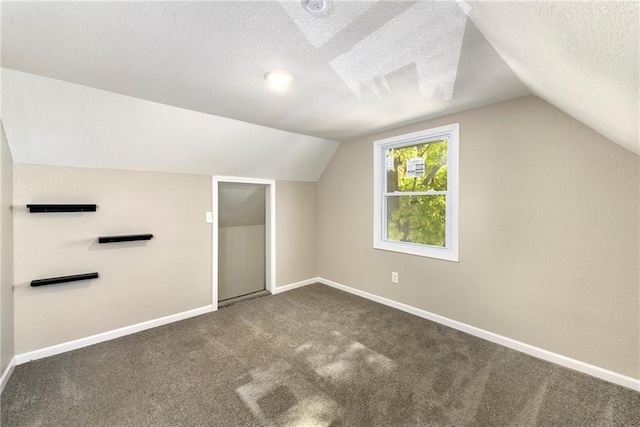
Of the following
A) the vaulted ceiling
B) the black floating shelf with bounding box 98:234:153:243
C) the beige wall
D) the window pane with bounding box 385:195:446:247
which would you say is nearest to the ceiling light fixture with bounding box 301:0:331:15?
the vaulted ceiling

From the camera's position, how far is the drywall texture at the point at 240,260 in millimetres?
4023

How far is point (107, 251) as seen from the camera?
8.42ft

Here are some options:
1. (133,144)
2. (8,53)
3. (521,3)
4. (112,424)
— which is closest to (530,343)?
(521,3)

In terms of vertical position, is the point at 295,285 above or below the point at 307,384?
above

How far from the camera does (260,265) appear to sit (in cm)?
431

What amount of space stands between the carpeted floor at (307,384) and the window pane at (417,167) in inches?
61.9

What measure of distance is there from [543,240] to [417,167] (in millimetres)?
1404

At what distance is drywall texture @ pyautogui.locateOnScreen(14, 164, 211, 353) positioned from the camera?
221cm

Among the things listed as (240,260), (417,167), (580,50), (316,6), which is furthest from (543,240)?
Result: (240,260)

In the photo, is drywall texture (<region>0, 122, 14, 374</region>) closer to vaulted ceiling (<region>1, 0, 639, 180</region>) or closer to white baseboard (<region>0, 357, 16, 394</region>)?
white baseboard (<region>0, 357, 16, 394</region>)

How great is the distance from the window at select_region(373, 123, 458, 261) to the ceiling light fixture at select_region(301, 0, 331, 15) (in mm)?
2035

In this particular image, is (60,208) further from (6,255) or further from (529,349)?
(529,349)

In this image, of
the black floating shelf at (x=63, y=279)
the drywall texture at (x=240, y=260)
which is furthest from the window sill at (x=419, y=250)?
the black floating shelf at (x=63, y=279)

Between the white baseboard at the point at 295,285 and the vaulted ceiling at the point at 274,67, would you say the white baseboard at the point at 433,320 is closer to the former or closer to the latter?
the white baseboard at the point at 295,285
